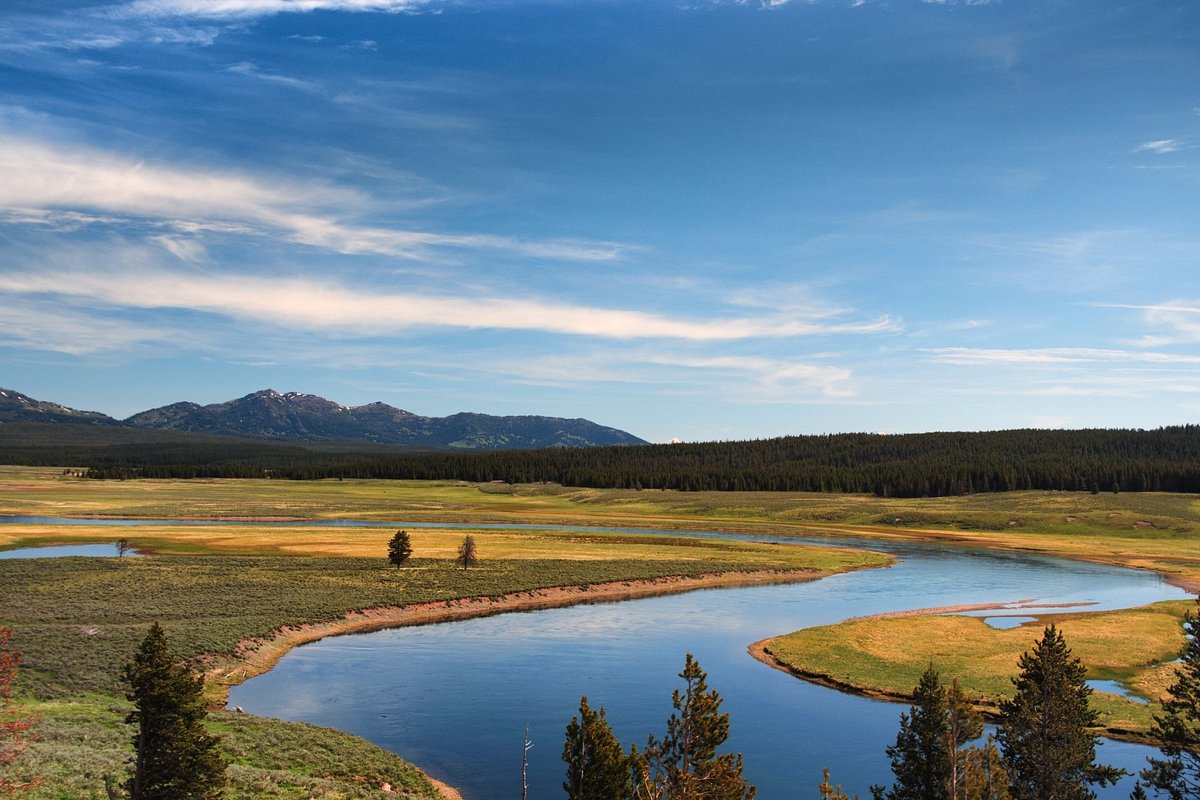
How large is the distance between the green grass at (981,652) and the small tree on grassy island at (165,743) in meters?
34.6

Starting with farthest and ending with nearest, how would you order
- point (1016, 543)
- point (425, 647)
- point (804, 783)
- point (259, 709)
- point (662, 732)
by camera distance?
point (1016, 543) < point (425, 647) < point (259, 709) < point (662, 732) < point (804, 783)

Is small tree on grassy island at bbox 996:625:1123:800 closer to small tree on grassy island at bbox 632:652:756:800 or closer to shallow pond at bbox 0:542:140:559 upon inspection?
small tree on grassy island at bbox 632:652:756:800

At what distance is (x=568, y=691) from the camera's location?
46594 mm

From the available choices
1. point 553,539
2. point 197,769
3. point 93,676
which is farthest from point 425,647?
point 553,539

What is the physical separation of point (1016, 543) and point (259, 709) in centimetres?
11661

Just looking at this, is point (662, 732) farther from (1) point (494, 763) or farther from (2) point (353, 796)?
(2) point (353, 796)

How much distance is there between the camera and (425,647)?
56656 millimetres

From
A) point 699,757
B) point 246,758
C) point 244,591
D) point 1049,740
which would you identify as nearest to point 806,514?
point 244,591

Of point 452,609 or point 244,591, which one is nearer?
point 244,591

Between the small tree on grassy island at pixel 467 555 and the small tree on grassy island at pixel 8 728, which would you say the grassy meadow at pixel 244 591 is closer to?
the small tree on grassy island at pixel 8 728

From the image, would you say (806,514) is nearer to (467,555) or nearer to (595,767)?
(467,555)

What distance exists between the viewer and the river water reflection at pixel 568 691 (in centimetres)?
3691

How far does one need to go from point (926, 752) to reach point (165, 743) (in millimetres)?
23463

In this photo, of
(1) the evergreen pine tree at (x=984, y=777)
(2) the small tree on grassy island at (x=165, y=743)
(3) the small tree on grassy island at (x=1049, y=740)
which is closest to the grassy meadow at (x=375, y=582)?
(2) the small tree on grassy island at (x=165, y=743)
